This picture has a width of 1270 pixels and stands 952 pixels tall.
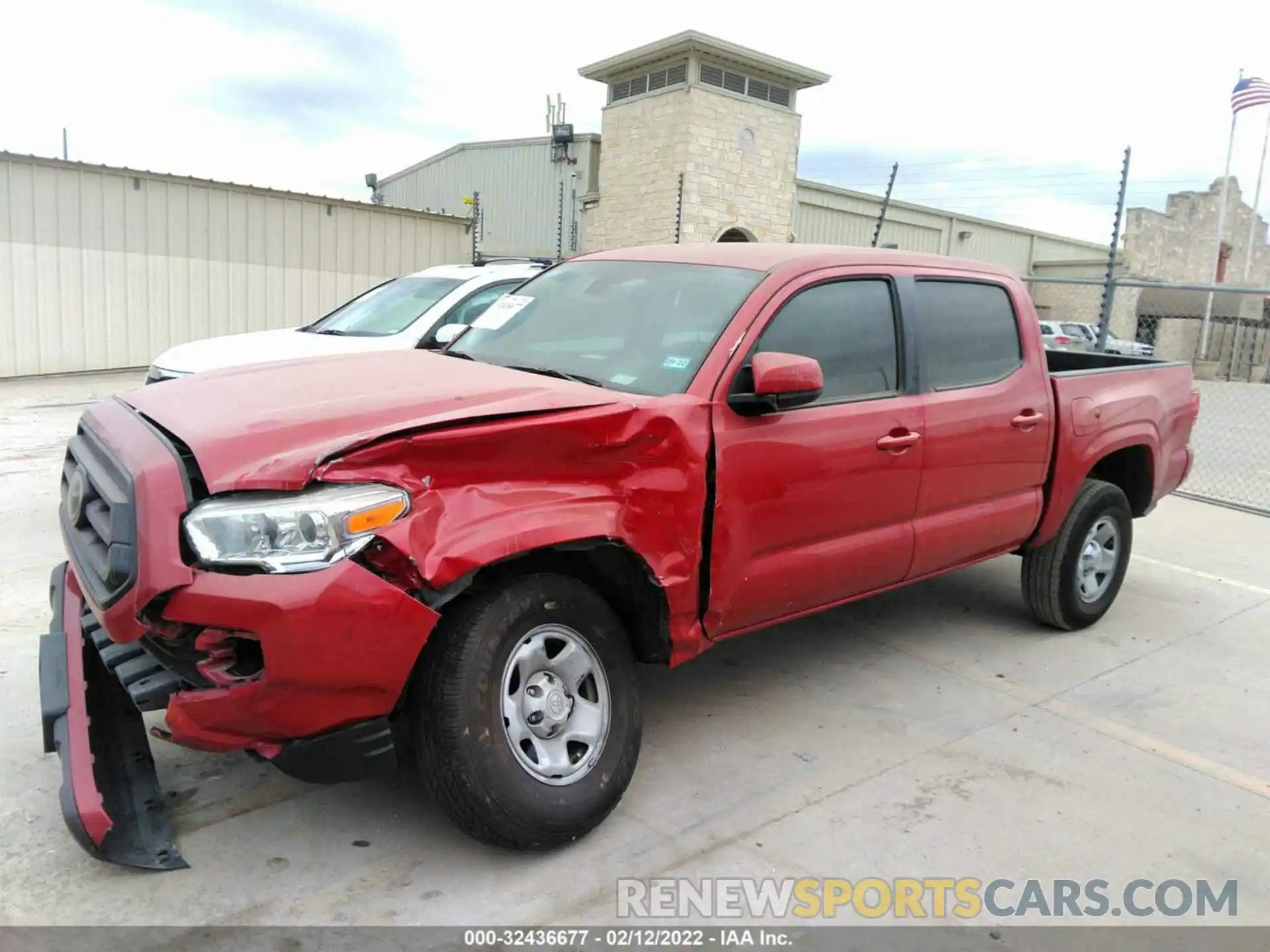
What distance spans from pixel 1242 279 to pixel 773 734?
4736 centimetres

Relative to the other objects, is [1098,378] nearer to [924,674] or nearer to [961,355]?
[961,355]

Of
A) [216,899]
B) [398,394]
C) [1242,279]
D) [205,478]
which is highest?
→ [1242,279]

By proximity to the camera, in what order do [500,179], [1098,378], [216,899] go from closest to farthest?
[216,899], [1098,378], [500,179]

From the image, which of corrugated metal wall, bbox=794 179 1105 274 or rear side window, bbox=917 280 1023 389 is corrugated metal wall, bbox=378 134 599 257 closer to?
corrugated metal wall, bbox=794 179 1105 274

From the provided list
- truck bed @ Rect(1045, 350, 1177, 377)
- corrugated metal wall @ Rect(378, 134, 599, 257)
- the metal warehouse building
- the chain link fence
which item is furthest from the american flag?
truck bed @ Rect(1045, 350, 1177, 377)

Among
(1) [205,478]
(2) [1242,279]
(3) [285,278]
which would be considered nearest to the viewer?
(1) [205,478]

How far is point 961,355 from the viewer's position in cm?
462

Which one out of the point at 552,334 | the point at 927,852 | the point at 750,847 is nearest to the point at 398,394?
the point at 552,334

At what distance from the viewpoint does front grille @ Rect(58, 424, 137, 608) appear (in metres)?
2.58

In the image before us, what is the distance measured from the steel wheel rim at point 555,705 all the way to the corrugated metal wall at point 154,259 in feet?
49.0

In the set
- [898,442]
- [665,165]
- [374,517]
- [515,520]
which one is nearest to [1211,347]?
[665,165]

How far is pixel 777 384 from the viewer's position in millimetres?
3396

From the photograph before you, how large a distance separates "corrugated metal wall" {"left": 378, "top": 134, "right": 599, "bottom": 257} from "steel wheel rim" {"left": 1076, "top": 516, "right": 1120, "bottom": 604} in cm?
1954

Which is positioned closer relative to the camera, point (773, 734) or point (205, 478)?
point (205, 478)
